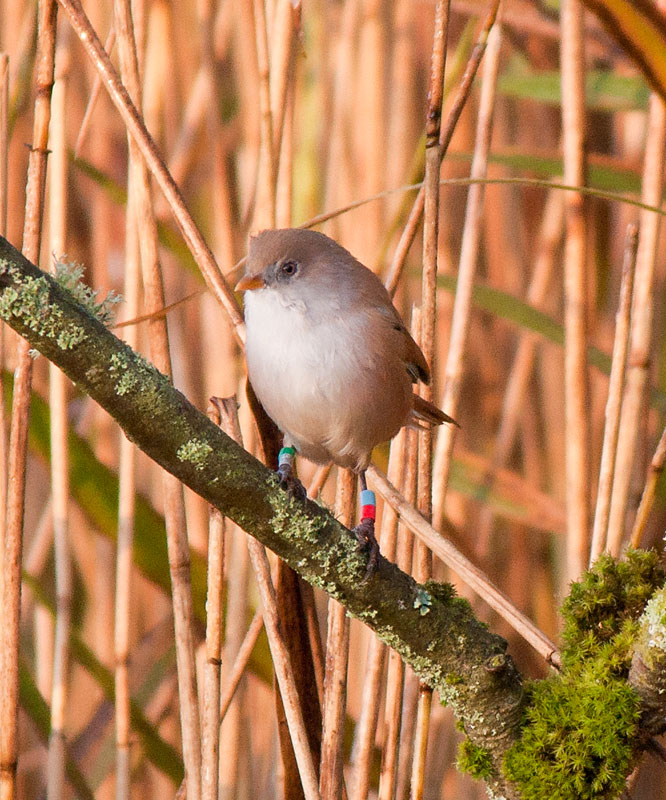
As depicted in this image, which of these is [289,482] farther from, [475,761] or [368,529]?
[475,761]

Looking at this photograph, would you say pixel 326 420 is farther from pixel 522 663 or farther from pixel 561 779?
pixel 522 663

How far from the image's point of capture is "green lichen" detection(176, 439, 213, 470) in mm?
996

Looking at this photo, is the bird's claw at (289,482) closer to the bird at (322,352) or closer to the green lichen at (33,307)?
the bird at (322,352)

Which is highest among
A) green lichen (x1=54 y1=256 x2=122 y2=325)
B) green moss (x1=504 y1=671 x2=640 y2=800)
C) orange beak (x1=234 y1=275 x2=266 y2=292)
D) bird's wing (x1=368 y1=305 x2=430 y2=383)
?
orange beak (x1=234 y1=275 x2=266 y2=292)

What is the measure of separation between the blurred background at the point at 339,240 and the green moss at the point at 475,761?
1.81 feet

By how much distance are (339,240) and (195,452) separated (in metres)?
1.68

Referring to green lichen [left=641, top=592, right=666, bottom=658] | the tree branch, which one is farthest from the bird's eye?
green lichen [left=641, top=592, right=666, bottom=658]

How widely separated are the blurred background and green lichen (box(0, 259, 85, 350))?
0.87m

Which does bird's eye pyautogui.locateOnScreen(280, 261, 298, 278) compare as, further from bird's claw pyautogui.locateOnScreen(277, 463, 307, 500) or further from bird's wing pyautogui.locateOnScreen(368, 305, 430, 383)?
bird's claw pyautogui.locateOnScreen(277, 463, 307, 500)

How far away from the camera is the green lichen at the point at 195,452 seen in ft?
3.27

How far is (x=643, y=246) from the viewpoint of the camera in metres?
1.70

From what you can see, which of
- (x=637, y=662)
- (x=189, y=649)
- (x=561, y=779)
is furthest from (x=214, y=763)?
(x=637, y=662)

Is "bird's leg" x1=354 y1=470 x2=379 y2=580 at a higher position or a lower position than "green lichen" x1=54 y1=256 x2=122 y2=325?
lower

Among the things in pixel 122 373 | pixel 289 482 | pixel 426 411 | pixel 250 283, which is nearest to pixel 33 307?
pixel 122 373
